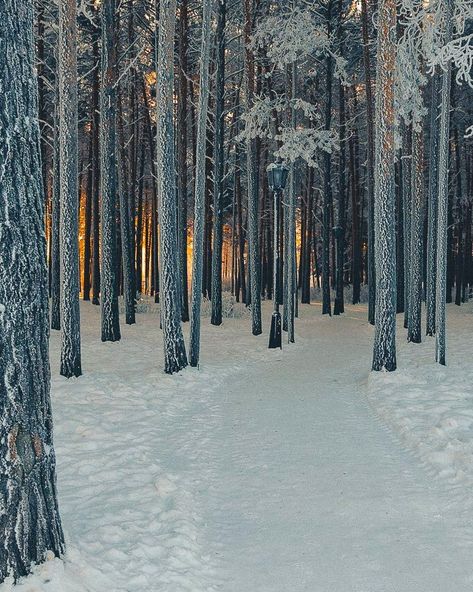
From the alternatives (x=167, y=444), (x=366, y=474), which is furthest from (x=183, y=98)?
(x=366, y=474)

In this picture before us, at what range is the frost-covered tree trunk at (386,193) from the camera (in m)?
9.84

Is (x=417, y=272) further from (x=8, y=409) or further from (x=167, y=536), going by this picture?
(x=8, y=409)

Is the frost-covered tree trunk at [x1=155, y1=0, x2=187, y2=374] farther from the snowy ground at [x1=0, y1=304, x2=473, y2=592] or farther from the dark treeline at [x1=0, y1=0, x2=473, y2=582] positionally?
the snowy ground at [x1=0, y1=304, x2=473, y2=592]

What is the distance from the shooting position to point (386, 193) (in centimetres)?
989

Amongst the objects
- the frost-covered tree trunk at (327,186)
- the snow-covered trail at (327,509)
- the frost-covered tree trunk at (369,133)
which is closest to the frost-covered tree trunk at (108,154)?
the snow-covered trail at (327,509)

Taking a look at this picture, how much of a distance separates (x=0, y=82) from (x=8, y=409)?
1931 mm

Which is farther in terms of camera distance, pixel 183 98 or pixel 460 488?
pixel 183 98

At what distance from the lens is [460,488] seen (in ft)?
15.3

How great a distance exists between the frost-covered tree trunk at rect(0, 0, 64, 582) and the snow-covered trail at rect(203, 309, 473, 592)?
126cm

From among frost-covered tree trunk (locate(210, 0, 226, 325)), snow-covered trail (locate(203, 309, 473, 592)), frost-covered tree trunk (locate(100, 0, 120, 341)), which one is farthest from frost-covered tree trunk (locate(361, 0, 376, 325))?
snow-covered trail (locate(203, 309, 473, 592))

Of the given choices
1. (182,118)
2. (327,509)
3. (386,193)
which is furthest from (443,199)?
(182,118)

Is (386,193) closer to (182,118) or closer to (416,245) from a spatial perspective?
(416,245)

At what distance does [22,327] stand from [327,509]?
2.80 m

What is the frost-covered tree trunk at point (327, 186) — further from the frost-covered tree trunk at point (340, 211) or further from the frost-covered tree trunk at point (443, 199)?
the frost-covered tree trunk at point (443, 199)
